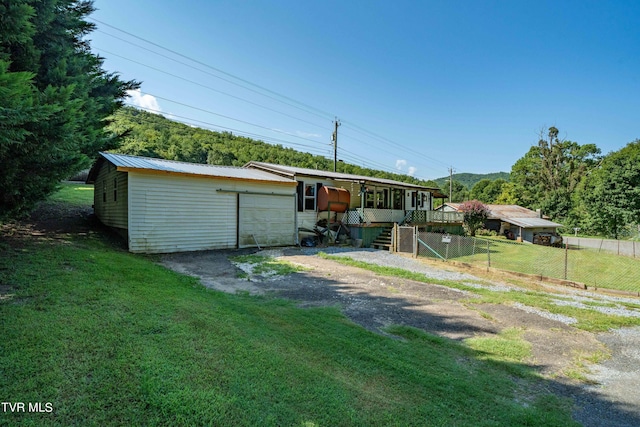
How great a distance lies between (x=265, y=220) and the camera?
46.4ft

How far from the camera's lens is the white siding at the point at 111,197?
36.5 feet

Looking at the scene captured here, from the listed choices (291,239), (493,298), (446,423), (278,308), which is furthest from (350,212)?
(446,423)

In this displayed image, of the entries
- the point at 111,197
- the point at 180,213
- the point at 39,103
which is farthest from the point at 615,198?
the point at 39,103

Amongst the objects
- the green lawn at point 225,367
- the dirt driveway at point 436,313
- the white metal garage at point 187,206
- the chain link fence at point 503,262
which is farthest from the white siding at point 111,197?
the chain link fence at point 503,262

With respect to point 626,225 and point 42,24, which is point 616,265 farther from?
point 42,24

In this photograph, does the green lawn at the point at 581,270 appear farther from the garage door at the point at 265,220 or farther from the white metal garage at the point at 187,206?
the white metal garage at the point at 187,206

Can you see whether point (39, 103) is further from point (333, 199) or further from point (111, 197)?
point (333, 199)

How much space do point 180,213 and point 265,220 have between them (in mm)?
3827

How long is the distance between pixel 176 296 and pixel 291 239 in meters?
10.1

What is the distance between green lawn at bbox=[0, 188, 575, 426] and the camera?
7.32 ft

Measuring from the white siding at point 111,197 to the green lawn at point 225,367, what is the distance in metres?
6.66

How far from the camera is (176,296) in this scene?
16.6 ft

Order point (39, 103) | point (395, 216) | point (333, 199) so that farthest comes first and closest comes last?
point (395, 216), point (333, 199), point (39, 103)

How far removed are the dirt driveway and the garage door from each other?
3.77 m
